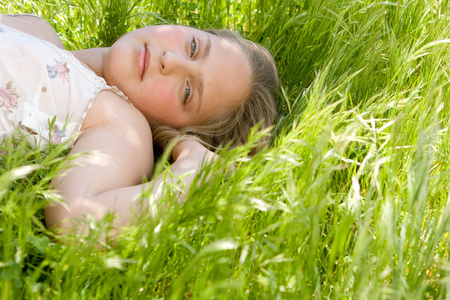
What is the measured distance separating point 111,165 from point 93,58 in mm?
902

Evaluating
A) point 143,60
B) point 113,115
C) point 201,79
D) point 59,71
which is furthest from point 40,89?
point 201,79

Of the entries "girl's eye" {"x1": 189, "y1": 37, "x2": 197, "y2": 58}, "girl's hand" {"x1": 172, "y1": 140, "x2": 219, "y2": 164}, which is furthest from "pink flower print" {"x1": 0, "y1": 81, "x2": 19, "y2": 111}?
"girl's eye" {"x1": 189, "y1": 37, "x2": 197, "y2": 58}

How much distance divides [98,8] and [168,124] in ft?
3.23

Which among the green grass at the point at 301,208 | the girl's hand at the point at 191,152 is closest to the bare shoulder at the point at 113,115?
the girl's hand at the point at 191,152

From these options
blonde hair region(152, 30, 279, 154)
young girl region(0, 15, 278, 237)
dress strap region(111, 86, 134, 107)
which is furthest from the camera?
blonde hair region(152, 30, 279, 154)

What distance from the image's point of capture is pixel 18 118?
214 cm

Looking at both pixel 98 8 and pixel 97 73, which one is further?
pixel 98 8

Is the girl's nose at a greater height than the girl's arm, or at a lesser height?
greater

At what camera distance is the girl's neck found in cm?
266

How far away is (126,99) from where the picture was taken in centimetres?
245

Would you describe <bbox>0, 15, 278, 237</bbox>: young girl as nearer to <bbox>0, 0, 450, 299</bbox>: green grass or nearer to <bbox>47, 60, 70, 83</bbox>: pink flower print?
<bbox>47, 60, 70, 83</bbox>: pink flower print

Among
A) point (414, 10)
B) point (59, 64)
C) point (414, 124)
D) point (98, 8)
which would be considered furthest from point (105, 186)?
point (414, 10)

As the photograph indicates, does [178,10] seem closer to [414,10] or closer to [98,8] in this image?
[98,8]

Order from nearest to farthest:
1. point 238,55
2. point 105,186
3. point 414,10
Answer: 1. point 105,186
2. point 238,55
3. point 414,10
